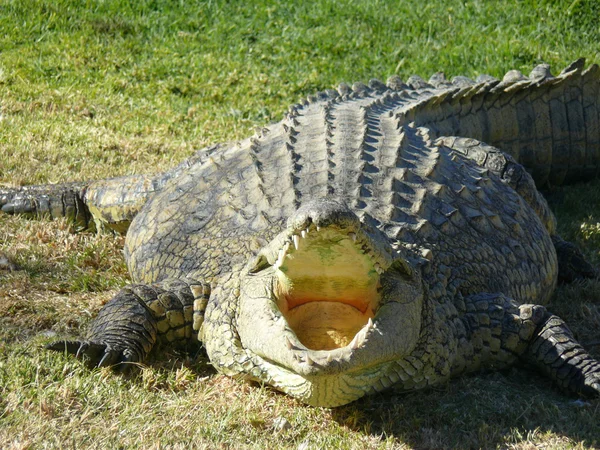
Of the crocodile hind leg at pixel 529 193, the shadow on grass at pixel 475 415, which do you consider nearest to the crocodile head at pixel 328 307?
the shadow on grass at pixel 475 415

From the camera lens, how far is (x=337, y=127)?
462 cm

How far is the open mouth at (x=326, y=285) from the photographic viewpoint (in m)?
3.01

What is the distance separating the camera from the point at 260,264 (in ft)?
10.9

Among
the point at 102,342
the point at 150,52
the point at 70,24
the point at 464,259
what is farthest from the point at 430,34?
the point at 102,342

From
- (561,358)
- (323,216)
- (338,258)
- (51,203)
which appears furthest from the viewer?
(51,203)

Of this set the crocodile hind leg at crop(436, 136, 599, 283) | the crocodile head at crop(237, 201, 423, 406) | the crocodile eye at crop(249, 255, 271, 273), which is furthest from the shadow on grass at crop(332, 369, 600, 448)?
the crocodile hind leg at crop(436, 136, 599, 283)

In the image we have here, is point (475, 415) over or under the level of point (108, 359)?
under

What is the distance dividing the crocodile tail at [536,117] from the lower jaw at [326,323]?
2.66m

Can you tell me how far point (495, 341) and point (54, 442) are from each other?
1830 mm

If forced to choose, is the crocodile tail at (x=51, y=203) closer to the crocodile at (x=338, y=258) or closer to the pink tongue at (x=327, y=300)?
the crocodile at (x=338, y=258)

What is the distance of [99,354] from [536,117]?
383 centimetres

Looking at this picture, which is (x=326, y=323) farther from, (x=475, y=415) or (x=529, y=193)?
(x=529, y=193)

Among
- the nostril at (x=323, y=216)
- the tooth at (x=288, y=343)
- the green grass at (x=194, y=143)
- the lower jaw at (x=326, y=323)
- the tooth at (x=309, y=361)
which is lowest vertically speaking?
the green grass at (x=194, y=143)

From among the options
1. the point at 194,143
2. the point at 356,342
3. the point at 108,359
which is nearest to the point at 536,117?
the point at 194,143
